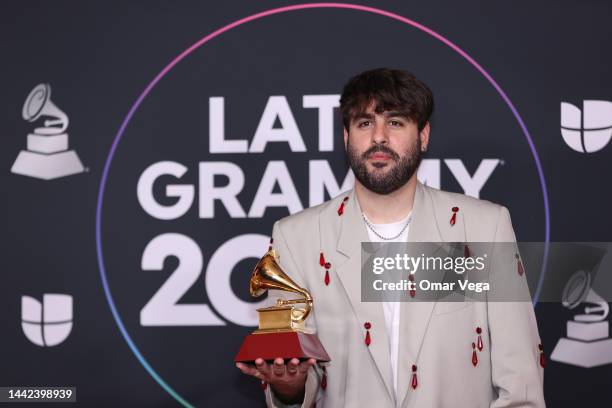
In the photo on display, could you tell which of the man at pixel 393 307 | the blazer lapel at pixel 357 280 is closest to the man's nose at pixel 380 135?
the man at pixel 393 307

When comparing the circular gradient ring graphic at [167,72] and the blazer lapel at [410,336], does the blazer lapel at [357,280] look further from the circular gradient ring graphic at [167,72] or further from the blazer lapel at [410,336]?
the circular gradient ring graphic at [167,72]

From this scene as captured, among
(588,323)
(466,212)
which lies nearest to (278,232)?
(466,212)

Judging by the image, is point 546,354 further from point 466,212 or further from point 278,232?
point 278,232

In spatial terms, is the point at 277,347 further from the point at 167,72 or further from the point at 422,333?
the point at 167,72

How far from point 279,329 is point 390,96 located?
0.87 metres

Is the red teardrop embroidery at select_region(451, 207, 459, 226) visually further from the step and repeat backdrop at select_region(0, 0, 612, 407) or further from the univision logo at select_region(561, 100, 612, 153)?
the univision logo at select_region(561, 100, 612, 153)

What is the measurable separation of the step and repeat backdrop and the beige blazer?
0.71 meters

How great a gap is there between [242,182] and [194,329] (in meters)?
0.68

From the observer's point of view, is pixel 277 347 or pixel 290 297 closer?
pixel 277 347

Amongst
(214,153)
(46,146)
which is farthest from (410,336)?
(46,146)

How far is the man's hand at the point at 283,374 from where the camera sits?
211 cm

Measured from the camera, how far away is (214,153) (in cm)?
326

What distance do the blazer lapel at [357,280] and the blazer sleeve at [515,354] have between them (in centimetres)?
34

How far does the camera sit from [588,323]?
314cm
